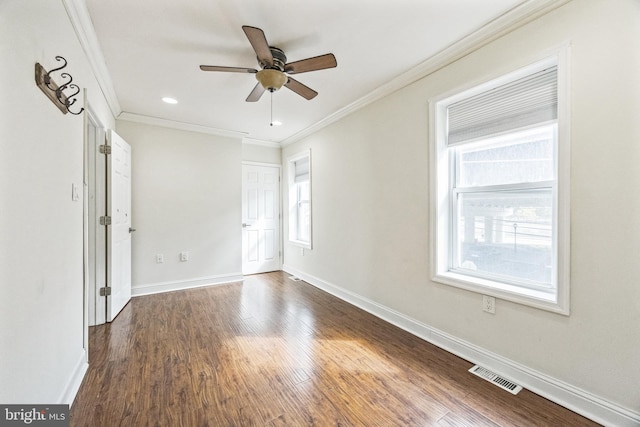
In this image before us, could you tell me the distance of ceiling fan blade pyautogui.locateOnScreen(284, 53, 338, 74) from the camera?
1922mm

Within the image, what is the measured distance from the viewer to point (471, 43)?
2057 millimetres

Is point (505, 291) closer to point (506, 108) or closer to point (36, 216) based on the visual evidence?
point (506, 108)

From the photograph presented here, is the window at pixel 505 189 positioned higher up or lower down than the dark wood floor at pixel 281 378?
higher up

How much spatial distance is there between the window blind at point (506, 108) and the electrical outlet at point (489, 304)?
49.8 inches

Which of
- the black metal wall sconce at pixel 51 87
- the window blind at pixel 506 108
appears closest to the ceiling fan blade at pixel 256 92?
the black metal wall sconce at pixel 51 87

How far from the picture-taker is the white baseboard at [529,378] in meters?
1.48

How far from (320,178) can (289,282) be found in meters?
1.78

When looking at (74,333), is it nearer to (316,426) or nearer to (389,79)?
(316,426)

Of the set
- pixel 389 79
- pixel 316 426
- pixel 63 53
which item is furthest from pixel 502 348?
pixel 63 53

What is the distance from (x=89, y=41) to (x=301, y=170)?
322 centimetres
